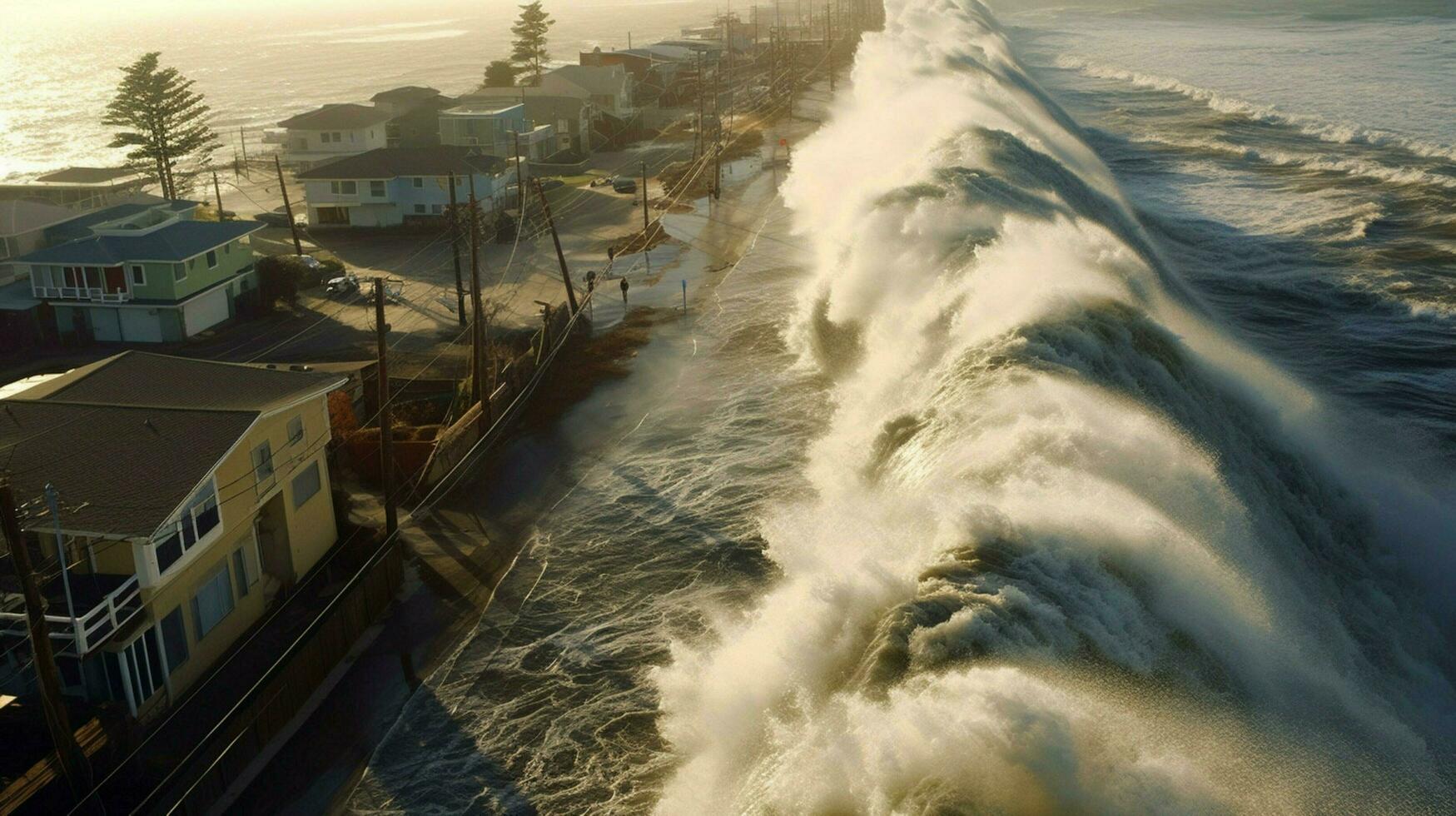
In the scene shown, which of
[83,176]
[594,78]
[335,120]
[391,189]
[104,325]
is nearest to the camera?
[104,325]

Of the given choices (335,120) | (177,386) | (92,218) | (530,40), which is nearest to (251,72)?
(530,40)

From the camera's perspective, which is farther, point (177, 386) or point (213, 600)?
point (177, 386)

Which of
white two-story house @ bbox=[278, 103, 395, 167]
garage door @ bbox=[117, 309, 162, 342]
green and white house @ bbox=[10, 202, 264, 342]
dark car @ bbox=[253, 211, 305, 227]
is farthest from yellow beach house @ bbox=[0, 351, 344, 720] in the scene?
white two-story house @ bbox=[278, 103, 395, 167]

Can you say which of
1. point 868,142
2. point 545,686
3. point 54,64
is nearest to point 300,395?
point 545,686

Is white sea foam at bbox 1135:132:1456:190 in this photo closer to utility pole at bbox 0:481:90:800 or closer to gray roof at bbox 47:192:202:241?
gray roof at bbox 47:192:202:241

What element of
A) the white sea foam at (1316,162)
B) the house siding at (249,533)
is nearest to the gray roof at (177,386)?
the house siding at (249,533)

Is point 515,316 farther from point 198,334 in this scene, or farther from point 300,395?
point 300,395

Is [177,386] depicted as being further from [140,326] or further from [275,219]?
[275,219]
